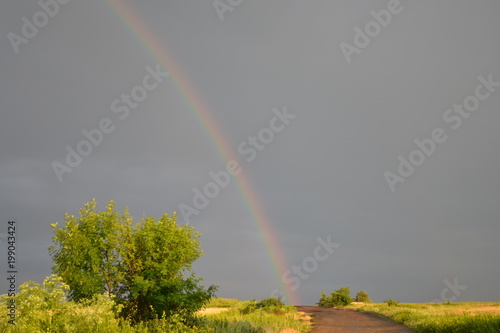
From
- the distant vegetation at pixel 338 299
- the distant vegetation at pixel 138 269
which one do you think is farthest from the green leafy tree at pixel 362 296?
the distant vegetation at pixel 138 269

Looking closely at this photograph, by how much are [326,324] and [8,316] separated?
2230 centimetres

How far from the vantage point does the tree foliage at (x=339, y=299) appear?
71.4 metres

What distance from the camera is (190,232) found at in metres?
29.6

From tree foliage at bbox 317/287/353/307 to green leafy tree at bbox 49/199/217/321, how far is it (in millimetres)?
48538

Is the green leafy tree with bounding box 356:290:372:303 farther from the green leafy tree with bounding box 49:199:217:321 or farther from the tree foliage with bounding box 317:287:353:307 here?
the green leafy tree with bounding box 49:199:217:321

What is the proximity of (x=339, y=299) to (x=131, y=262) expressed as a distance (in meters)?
51.3

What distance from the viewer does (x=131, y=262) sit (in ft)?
92.1

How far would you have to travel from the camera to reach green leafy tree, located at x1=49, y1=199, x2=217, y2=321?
26312mm

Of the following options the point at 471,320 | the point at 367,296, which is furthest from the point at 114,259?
the point at 367,296

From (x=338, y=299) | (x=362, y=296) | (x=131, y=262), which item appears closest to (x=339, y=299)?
(x=338, y=299)

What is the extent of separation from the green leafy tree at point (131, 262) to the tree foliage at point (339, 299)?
48.5 meters

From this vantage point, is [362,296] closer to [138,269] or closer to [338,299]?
[338,299]

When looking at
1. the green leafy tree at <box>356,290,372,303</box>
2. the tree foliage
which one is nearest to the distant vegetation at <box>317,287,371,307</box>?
the tree foliage

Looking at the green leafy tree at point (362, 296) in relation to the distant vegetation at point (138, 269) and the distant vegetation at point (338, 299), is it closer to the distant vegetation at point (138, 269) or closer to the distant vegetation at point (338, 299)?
the distant vegetation at point (338, 299)
